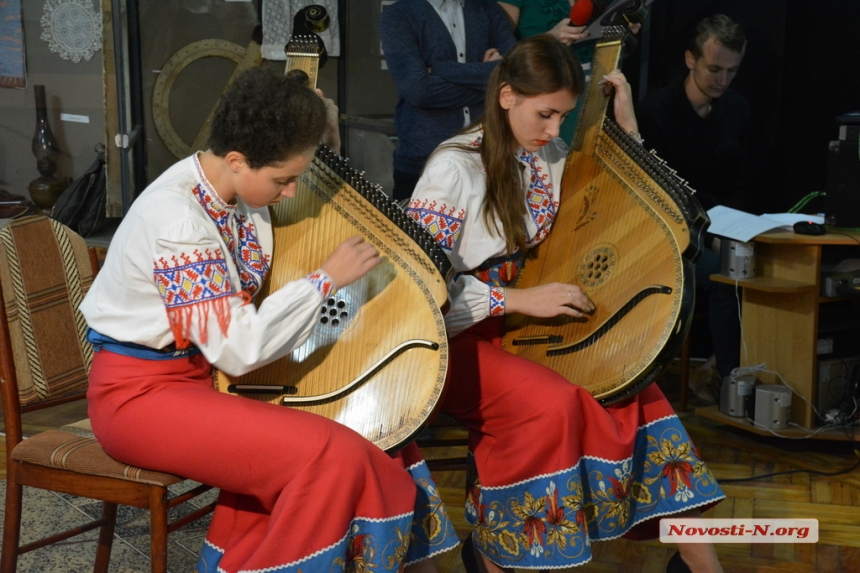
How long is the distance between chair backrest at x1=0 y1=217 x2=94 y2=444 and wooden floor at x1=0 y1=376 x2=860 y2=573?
1.04 meters

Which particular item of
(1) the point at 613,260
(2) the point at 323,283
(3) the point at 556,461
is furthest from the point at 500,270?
(2) the point at 323,283

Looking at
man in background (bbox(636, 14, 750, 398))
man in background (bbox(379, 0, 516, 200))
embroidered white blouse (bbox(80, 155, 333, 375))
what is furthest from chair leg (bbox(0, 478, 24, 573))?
man in background (bbox(636, 14, 750, 398))

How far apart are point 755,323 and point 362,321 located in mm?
2056

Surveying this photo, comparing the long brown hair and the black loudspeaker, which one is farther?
the black loudspeaker

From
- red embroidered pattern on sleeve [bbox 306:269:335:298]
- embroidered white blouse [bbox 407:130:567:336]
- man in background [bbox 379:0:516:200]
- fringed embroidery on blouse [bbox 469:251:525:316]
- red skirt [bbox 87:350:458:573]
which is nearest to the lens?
red skirt [bbox 87:350:458:573]

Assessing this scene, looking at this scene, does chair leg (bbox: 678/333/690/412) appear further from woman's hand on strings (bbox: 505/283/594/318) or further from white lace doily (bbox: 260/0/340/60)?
white lace doily (bbox: 260/0/340/60)

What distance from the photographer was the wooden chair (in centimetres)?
168

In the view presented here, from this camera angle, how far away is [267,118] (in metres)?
1.57

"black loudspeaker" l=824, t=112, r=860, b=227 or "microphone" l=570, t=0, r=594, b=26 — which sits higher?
"microphone" l=570, t=0, r=594, b=26

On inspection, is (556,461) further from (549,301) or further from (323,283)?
(323,283)

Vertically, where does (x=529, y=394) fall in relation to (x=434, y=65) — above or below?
below

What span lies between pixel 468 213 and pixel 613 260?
1.04ft

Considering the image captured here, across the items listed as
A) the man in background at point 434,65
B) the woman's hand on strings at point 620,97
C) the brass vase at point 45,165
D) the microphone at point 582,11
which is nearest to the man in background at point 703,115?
the man in background at point 434,65

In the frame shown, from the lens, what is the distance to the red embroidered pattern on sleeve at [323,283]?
1.63 meters
